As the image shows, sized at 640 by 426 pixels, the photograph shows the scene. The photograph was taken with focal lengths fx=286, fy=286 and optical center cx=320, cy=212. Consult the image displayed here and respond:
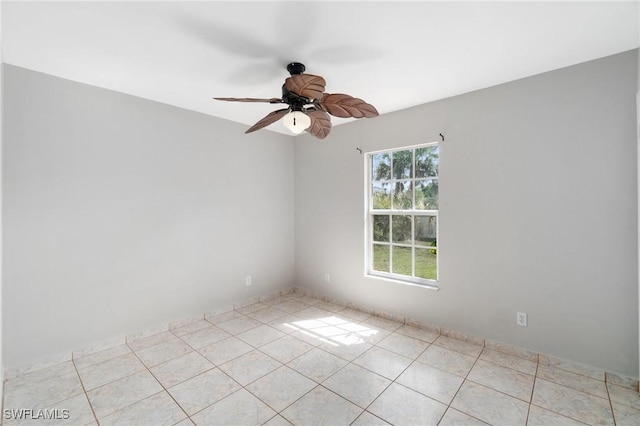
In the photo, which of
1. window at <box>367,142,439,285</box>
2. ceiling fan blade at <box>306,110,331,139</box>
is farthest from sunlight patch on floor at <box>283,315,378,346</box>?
ceiling fan blade at <box>306,110,331,139</box>

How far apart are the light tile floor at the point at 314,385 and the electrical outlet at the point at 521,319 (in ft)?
1.00

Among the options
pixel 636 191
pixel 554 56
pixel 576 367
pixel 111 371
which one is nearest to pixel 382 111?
pixel 554 56

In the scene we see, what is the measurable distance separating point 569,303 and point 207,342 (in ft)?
10.7

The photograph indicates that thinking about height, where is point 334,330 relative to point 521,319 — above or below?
below

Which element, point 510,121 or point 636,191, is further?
point 510,121

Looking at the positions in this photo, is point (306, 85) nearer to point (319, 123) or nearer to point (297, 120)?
point (297, 120)

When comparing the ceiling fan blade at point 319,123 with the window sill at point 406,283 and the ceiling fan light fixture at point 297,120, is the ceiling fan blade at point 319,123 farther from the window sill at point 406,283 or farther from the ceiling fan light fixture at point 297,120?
the window sill at point 406,283

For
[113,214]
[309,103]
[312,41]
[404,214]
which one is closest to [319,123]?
[309,103]

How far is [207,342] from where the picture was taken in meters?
2.87

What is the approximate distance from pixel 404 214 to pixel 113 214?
3054 millimetres

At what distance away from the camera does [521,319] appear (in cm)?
256

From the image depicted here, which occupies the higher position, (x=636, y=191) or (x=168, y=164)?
(x=168, y=164)

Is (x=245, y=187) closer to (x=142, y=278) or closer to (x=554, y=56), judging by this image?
(x=142, y=278)

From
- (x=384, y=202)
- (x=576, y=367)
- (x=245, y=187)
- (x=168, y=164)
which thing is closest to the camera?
(x=576, y=367)
